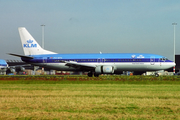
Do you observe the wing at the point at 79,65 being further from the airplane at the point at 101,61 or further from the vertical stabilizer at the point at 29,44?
the vertical stabilizer at the point at 29,44

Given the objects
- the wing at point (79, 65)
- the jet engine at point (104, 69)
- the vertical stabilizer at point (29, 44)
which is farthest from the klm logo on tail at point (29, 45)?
the jet engine at point (104, 69)

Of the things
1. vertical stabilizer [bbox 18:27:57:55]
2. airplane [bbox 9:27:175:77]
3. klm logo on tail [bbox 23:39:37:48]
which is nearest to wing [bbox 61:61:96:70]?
airplane [bbox 9:27:175:77]

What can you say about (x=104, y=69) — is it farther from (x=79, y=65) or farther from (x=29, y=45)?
(x=29, y=45)

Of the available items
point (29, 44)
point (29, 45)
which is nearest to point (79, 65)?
point (29, 45)

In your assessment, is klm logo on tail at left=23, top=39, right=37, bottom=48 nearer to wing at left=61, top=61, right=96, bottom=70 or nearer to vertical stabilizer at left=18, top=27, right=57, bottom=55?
vertical stabilizer at left=18, top=27, right=57, bottom=55

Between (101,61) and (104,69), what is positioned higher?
(101,61)

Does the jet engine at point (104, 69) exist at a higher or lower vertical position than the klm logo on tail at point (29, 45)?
lower

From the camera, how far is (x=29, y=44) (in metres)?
52.7

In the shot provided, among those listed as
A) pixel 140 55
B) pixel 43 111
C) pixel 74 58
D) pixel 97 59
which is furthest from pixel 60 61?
pixel 43 111

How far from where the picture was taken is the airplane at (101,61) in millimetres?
47062

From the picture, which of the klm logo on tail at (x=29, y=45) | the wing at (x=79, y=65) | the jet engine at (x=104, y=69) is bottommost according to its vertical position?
the jet engine at (x=104, y=69)

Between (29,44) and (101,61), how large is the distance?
15063 millimetres

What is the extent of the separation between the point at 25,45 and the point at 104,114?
44.8 m

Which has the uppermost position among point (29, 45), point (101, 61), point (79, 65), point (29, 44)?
point (29, 44)
